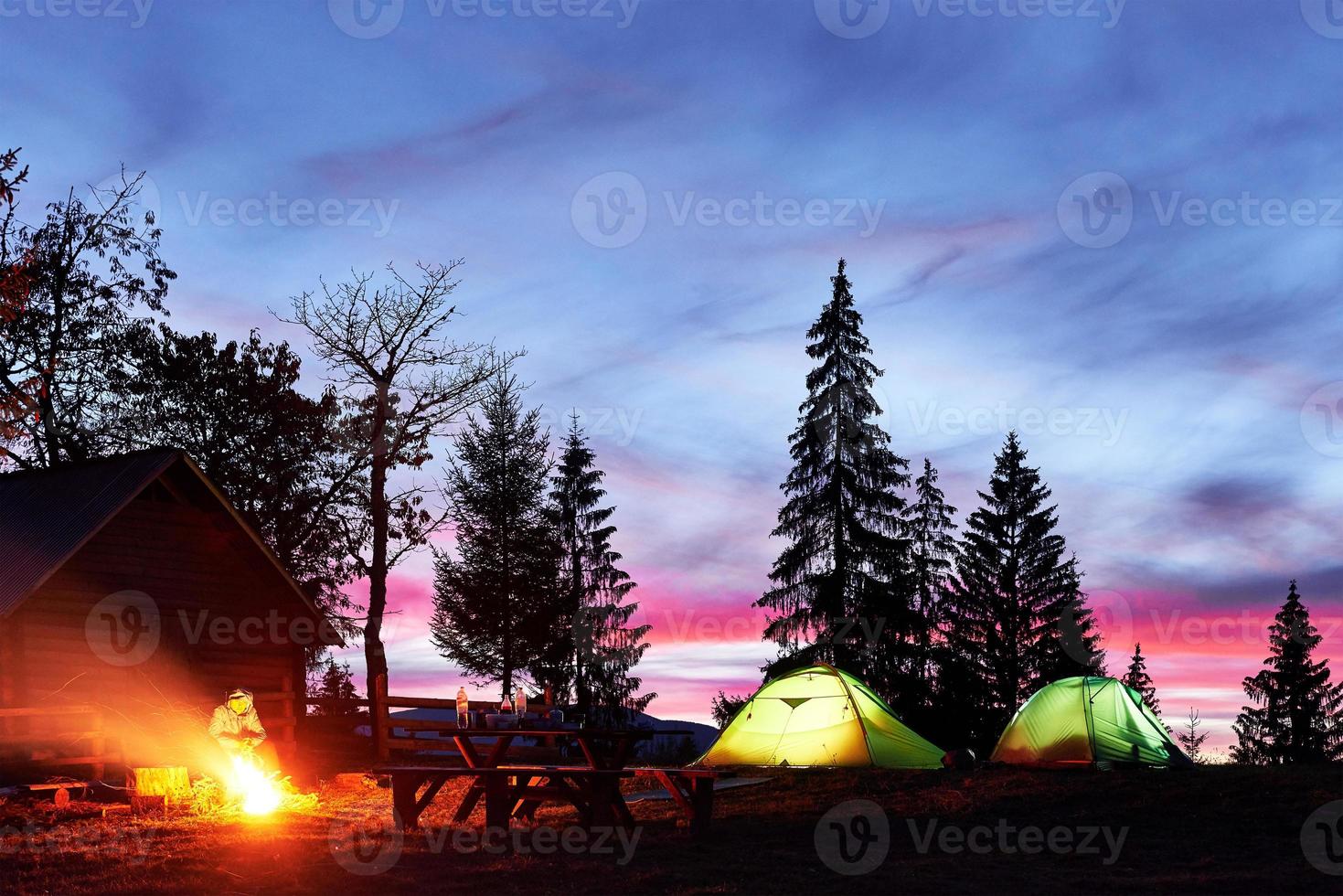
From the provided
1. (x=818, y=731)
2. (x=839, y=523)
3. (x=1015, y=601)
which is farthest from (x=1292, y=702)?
(x=818, y=731)

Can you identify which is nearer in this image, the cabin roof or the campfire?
the campfire

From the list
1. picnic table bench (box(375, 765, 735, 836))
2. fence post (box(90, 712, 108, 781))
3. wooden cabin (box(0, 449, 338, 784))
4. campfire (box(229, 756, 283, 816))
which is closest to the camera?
picnic table bench (box(375, 765, 735, 836))

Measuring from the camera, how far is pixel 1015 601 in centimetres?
4144

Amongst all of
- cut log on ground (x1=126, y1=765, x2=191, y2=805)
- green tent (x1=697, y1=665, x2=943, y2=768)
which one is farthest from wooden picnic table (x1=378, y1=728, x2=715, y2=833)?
green tent (x1=697, y1=665, x2=943, y2=768)

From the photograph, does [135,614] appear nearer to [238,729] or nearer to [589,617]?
[238,729]

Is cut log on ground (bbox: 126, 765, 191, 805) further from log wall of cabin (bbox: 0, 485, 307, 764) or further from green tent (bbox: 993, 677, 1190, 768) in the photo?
green tent (bbox: 993, 677, 1190, 768)

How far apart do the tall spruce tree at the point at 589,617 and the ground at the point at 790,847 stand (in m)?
23.6

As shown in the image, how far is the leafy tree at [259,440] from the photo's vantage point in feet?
118

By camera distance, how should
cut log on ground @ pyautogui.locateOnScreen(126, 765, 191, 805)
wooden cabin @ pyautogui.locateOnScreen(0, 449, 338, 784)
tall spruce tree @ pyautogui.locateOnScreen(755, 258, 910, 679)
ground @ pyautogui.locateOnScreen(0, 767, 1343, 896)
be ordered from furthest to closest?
tall spruce tree @ pyautogui.locateOnScreen(755, 258, 910, 679)
wooden cabin @ pyautogui.locateOnScreen(0, 449, 338, 784)
cut log on ground @ pyautogui.locateOnScreen(126, 765, 191, 805)
ground @ pyautogui.locateOnScreen(0, 767, 1343, 896)

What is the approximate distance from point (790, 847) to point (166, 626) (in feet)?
46.7

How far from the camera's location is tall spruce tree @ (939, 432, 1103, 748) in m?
40.6

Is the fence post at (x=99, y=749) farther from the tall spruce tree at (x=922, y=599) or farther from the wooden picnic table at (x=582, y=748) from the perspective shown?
the tall spruce tree at (x=922, y=599)

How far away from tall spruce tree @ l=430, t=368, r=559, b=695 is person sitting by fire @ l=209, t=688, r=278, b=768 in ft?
75.5

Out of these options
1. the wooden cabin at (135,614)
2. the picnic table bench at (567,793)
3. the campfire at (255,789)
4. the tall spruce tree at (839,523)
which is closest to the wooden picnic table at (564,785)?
the picnic table bench at (567,793)
